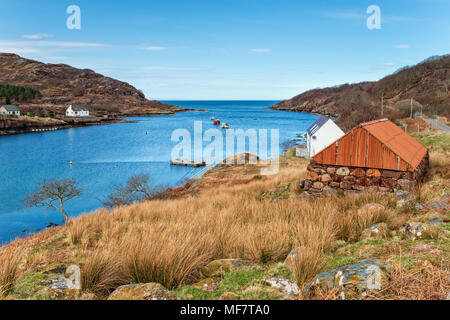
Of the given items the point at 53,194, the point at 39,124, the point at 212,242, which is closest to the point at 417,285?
the point at 212,242

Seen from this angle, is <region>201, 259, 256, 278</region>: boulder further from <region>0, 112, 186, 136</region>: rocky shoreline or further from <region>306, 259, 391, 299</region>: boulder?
<region>0, 112, 186, 136</region>: rocky shoreline

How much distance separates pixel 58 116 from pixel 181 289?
140m

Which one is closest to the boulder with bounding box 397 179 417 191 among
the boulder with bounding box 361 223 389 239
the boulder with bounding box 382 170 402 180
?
the boulder with bounding box 382 170 402 180

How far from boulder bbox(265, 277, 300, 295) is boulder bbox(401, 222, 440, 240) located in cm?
268

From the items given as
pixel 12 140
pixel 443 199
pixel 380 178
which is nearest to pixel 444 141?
pixel 380 178

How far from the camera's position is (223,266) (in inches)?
173

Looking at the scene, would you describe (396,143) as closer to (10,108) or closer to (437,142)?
(437,142)

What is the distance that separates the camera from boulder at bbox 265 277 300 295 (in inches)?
133

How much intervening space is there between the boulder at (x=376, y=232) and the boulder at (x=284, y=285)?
2.65 meters

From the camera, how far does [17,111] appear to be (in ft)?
360

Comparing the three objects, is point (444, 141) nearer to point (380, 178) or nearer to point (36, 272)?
point (380, 178)

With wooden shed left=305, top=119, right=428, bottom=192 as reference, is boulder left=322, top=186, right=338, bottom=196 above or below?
below

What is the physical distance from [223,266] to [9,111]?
5097 inches

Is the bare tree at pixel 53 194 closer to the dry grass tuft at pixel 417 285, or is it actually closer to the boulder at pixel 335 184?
the boulder at pixel 335 184
